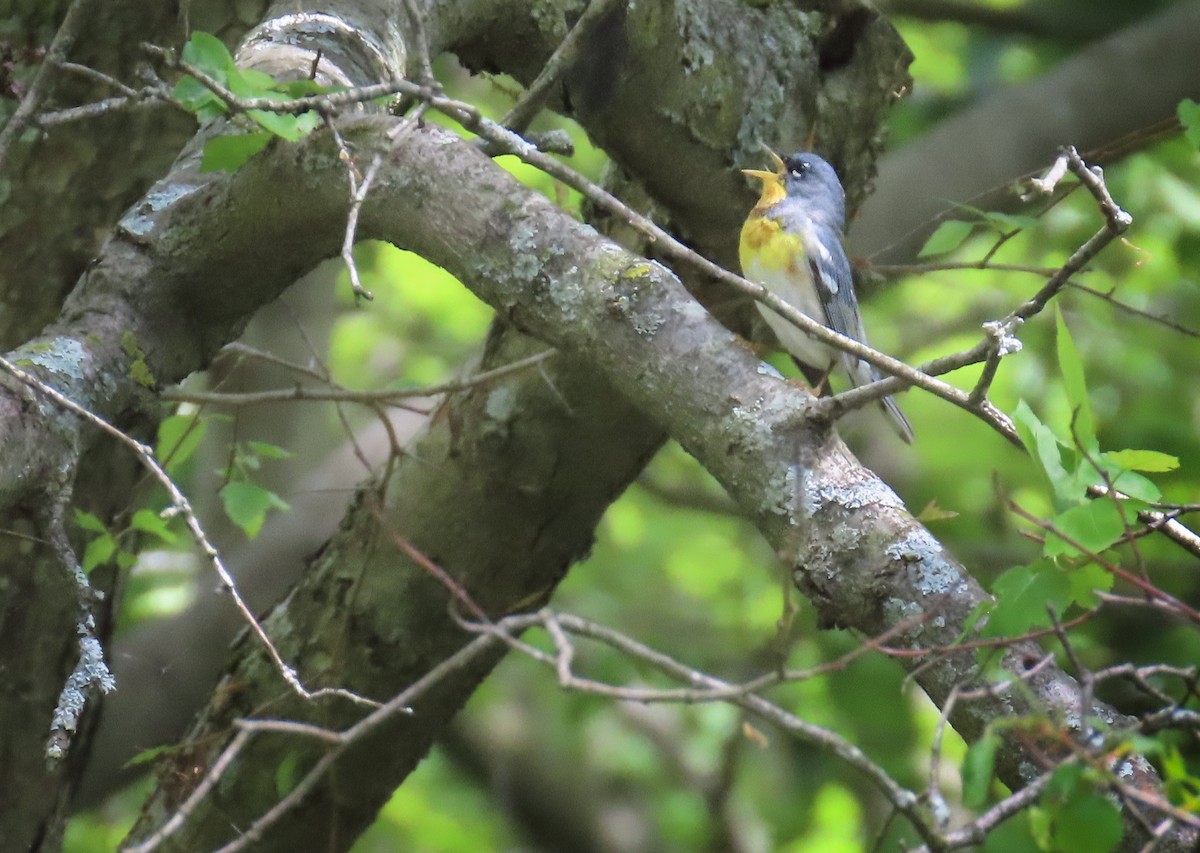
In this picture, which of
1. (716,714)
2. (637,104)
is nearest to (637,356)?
(637,104)

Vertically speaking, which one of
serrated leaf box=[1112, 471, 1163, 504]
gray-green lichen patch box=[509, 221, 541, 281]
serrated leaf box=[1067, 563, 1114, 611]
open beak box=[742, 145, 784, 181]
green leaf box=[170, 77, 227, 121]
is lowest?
green leaf box=[170, 77, 227, 121]

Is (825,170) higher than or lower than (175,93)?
higher

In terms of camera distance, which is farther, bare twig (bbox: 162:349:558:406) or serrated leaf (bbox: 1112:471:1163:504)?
bare twig (bbox: 162:349:558:406)

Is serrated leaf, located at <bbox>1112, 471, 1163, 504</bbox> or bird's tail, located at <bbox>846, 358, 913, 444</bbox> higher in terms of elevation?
bird's tail, located at <bbox>846, 358, 913, 444</bbox>

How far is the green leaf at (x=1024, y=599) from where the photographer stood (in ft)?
4.71

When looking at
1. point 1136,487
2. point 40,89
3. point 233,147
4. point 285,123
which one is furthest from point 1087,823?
point 40,89

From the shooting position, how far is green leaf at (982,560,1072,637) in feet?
4.71

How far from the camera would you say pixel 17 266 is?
110 inches

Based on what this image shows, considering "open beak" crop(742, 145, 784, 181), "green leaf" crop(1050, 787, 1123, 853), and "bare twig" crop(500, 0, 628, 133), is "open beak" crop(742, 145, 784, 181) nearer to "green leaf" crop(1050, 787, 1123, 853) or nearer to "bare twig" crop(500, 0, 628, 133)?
"bare twig" crop(500, 0, 628, 133)

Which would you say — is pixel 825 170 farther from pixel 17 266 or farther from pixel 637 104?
pixel 17 266

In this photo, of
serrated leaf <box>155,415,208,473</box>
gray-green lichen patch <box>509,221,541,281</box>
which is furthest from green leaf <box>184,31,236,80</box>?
serrated leaf <box>155,415,208,473</box>

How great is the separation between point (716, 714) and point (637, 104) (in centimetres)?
425

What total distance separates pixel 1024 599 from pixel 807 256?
2.24 m

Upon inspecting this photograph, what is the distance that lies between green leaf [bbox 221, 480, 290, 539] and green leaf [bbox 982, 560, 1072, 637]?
1.68 m
